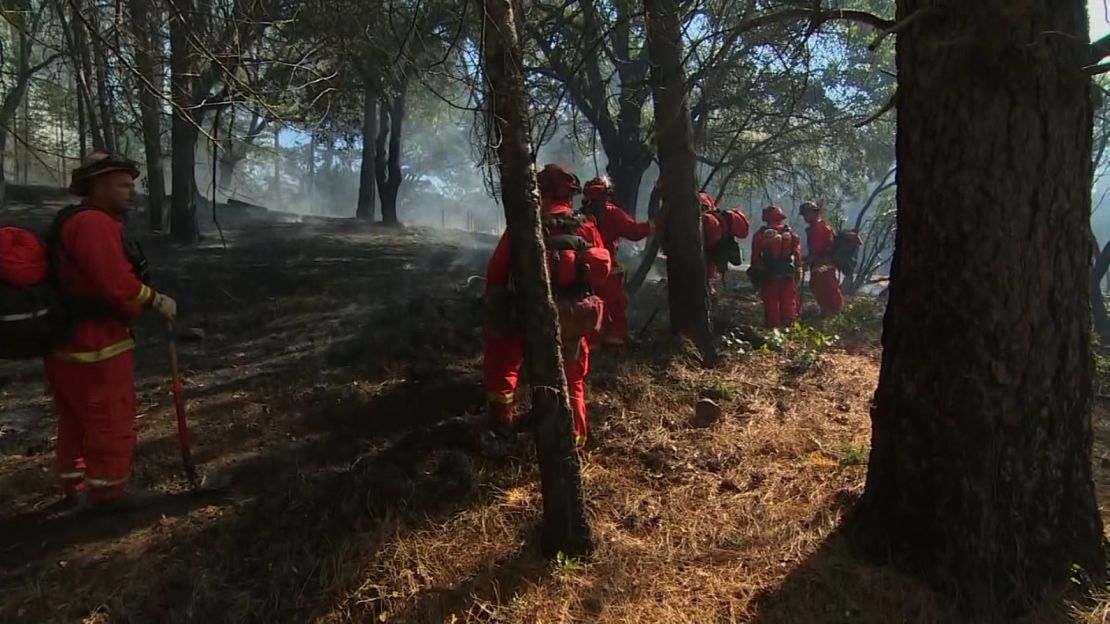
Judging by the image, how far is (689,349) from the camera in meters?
5.88

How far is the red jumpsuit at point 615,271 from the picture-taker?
6129mm

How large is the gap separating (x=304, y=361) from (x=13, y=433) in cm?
208

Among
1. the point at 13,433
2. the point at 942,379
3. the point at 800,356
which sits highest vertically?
the point at 942,379

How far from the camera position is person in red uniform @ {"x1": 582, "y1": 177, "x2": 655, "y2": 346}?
6176 millimetres

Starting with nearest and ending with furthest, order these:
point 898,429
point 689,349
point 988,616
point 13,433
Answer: point 988,616, point 898,429, point 13,433, point 689,349

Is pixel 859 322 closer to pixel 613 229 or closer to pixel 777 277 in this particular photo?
pixel 777 277

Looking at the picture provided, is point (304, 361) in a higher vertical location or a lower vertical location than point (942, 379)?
lower

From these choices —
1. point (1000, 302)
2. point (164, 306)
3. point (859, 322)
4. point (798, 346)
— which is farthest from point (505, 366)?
point (859, 322)

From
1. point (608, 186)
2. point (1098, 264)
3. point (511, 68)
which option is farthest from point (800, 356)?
point (1098, 264)

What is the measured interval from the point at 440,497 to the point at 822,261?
8173mm

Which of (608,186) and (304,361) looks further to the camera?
(608,186)

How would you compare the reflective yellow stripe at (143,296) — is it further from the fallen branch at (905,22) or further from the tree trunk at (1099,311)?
the tree trunk at (1099,311)

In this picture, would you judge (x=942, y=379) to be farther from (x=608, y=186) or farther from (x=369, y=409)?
(x=608, y=186)

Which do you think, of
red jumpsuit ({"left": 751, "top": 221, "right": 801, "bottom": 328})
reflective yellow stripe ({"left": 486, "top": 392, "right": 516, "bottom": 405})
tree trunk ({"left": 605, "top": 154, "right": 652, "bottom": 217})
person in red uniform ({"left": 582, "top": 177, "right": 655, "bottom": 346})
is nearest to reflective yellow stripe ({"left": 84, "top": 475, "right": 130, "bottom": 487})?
reflective yellow stripe ({"left": 486, "top": 392, "right": 516, "bottom": 405})
